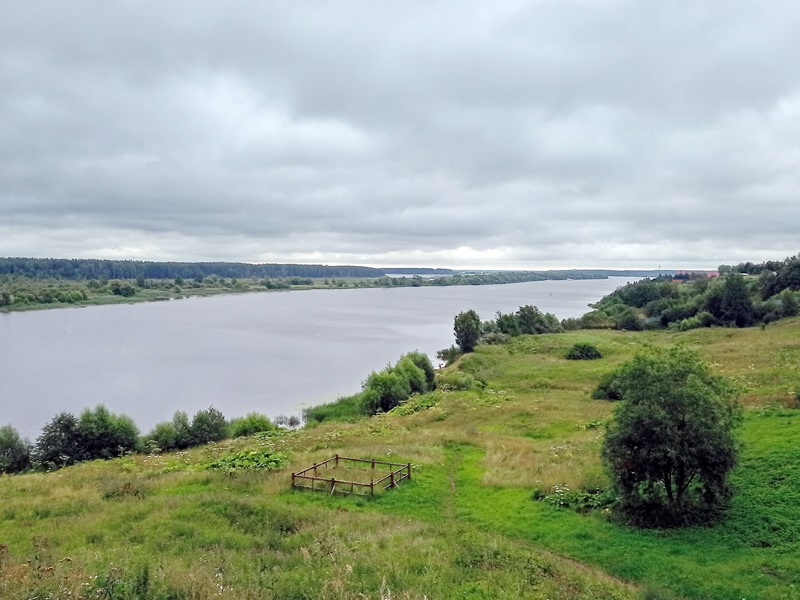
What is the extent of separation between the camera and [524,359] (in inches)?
2660

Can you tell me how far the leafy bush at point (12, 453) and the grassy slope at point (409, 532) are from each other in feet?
39.2

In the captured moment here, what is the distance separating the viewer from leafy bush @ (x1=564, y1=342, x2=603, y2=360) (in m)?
65.0

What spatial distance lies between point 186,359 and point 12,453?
137 feet

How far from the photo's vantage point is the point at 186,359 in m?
77.9

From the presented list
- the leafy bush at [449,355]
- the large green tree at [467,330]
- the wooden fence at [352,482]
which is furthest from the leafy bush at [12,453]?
the large green tree at [467,330]

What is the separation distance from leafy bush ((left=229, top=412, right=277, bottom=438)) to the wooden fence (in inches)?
732

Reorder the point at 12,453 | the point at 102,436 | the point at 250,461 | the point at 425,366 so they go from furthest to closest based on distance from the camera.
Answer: the point at 425,366 → the point at 102,436 → the point at 12,453 → the point at 250,461

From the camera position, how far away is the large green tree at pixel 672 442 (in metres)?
16.5

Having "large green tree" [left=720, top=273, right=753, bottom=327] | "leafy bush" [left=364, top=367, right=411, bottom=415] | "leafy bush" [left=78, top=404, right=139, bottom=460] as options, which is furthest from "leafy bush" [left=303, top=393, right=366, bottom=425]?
"large green tree" [left=720, top=273, right=753, bottom=327]

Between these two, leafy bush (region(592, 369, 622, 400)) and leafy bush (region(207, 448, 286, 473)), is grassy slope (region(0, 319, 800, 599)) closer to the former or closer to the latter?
leafy bush (region(207, 448, 286, 473))

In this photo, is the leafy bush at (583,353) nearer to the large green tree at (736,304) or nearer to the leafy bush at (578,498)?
the large green tree at (736,304)

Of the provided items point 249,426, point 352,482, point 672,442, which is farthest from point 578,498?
point 249,426

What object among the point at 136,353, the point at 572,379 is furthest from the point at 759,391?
the point at 136,353

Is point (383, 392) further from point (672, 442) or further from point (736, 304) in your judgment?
point (736, 304)
